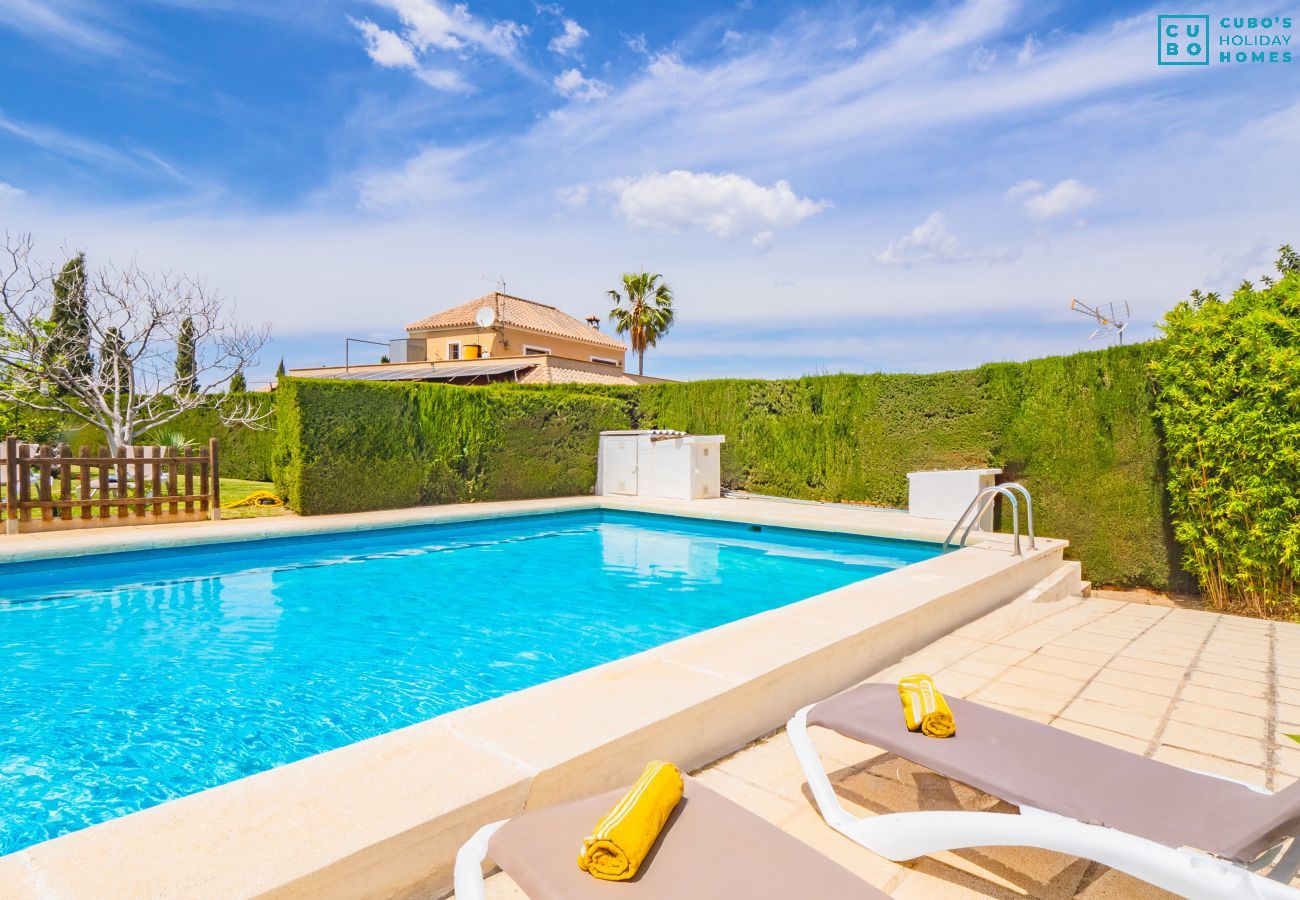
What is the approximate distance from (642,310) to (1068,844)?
36.3m

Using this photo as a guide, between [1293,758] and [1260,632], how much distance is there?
364cm

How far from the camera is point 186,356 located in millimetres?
17984

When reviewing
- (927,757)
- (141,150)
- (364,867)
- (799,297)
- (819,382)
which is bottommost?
(364,867)

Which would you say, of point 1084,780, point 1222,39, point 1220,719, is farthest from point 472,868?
point 1222,39

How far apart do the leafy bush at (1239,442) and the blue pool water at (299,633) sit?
3228 millimetres

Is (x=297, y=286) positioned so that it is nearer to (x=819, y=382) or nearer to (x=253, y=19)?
(x=253, y=19)

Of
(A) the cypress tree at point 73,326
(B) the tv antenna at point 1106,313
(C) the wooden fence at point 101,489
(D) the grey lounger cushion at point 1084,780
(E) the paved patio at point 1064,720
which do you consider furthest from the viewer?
(B) the tv antenna at point 1106,313

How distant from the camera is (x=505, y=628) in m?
6.20

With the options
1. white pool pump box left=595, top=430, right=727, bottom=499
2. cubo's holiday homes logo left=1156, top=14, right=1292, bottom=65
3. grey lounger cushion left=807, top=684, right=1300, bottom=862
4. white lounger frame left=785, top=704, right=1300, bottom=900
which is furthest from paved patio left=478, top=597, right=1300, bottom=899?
white pool pump box left=595, top=430, right=727, bottom=499

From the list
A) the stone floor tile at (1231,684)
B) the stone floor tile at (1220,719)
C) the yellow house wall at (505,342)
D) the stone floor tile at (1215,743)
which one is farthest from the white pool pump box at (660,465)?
the yellow house wall at (505,342)

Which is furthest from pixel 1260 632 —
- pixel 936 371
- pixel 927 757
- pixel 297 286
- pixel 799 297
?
pixel 297 286

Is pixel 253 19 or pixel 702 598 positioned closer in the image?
pixel 702 598

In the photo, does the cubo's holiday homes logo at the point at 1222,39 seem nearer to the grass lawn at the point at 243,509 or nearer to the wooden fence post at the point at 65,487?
the grass lawn at the point at 243,509

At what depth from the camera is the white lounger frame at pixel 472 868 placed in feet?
5.57
